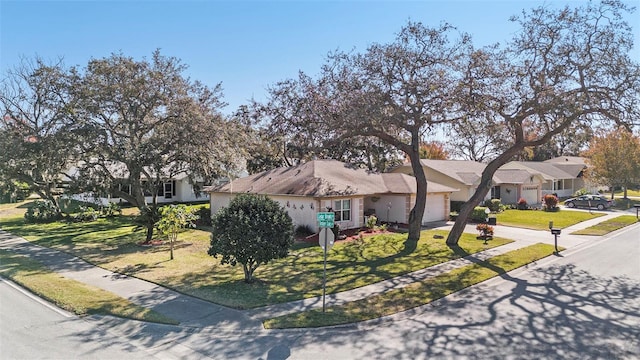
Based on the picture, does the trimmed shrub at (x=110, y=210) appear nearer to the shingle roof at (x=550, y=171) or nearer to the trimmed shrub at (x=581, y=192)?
the shingle roof at (x=550, y=171)

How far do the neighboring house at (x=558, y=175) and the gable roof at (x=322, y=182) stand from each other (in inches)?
968

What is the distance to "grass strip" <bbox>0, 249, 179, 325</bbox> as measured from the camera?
10.5m

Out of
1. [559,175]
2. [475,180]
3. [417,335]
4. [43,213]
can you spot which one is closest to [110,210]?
[43,213]

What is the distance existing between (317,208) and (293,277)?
8.19 metres

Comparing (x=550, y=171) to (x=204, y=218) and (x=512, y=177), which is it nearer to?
(x=512, y=177)

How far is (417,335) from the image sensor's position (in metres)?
9.33

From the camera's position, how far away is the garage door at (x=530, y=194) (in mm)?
41750

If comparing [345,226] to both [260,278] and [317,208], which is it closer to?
[317,208]

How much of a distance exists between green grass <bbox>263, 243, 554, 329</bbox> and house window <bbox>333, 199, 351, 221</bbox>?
29.9ft

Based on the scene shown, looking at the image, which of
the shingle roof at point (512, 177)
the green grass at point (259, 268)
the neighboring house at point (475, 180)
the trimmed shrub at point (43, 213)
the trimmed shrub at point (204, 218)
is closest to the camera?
the green grass at point (259, 268)

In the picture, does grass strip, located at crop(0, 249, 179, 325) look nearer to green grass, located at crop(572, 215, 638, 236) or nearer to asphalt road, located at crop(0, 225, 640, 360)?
asphalt road, located at crop(0, 225, 640, 360)

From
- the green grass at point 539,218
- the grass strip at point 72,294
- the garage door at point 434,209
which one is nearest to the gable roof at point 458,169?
the green grass at point 539,218

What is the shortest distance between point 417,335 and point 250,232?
593 centimetres

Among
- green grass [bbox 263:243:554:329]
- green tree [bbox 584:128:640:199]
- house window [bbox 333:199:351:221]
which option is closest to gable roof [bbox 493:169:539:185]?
green tree [bbox 584:128:640:199]
